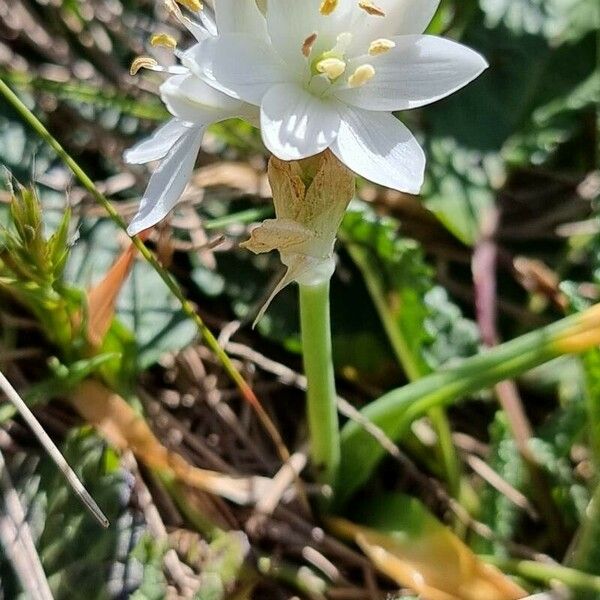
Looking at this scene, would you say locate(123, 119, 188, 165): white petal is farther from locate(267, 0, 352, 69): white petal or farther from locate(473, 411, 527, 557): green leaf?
locate(473, 411, 527, 557): green leaf

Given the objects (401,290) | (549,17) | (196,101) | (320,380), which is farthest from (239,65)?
(549,17)

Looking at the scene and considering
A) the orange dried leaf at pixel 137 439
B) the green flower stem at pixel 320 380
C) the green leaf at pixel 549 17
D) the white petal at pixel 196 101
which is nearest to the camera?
the white petal at pixel 196 101

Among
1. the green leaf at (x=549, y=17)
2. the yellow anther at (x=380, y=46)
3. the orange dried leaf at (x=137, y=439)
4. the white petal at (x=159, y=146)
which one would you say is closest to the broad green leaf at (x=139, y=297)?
the orange dried leaf at (x=137, y=439)

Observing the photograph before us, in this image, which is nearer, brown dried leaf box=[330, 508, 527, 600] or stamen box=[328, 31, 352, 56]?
stamen box=[328, 31, 352, 56]

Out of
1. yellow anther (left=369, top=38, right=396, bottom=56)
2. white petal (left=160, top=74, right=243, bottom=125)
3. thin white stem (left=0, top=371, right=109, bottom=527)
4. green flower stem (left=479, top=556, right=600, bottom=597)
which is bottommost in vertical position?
green flower stem (left=479, top=556, right=600, bottom=597)

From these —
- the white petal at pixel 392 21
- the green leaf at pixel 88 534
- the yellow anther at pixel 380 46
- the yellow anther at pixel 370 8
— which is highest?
the yellow anther at pixel 370 8

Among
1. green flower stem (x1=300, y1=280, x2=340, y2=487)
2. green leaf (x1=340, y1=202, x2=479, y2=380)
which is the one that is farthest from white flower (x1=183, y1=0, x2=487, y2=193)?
green leaf (x1=340, y1=202, x2=479, y2=380)

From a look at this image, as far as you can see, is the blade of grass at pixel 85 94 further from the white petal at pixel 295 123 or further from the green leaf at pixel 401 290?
the white petal at pixel 295 123
